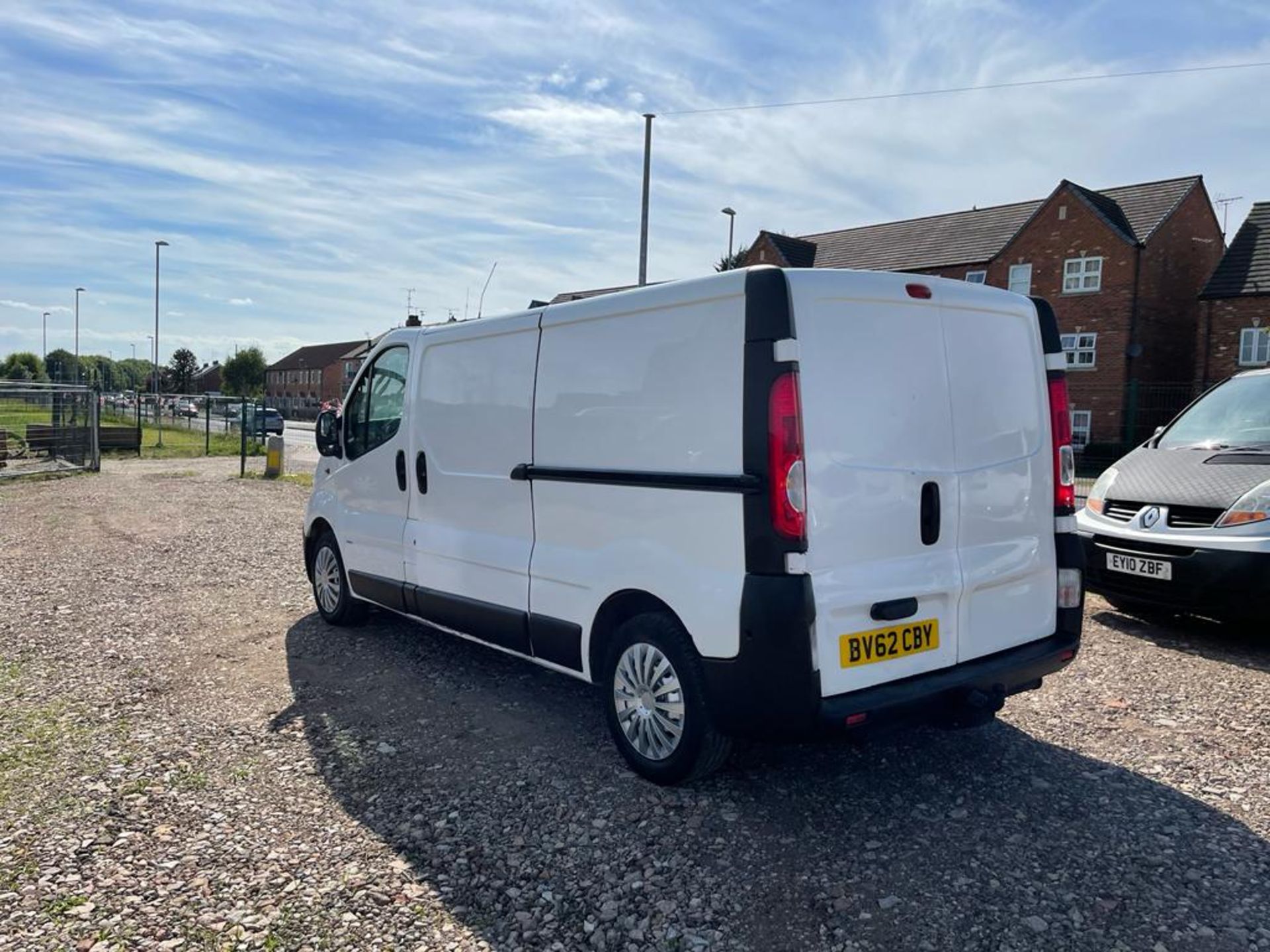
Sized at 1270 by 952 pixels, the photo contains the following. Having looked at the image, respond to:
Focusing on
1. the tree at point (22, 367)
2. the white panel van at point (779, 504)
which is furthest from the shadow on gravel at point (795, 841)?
the tree at point (22, 367)

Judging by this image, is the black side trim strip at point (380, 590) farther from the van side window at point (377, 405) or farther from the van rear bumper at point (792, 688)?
the van rear bumper at point (792, 688)

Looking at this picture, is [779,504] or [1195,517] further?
[1195,517]

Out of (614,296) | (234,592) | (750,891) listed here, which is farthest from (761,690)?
(234,592)

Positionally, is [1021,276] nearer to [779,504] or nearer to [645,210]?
[645,210]

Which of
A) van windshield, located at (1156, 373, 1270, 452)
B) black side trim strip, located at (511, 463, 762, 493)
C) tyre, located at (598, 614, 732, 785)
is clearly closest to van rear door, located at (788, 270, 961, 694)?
black side trim strip, located at (511, 463, 762, 493)

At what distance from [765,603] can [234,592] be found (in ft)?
19.8

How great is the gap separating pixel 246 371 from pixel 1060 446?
8230 centimetres

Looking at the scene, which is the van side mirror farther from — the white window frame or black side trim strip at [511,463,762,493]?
the white window frame

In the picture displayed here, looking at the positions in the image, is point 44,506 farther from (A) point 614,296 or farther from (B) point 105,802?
(A) point 614,296

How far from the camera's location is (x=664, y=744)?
373 centimetres

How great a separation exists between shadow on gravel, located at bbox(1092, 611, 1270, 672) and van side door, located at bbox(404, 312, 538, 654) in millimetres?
4534

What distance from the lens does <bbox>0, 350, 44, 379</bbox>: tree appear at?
94450mm

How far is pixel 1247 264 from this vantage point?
2836 centimetres

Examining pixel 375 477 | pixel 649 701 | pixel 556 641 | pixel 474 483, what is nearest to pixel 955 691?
pixel 649 701
